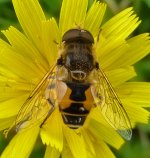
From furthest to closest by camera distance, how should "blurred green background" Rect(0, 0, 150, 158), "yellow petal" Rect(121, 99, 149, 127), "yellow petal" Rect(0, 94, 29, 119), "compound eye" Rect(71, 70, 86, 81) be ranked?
1. "blurred green background" Rect(0, 0, 150, 158)
2. "yellow petal" Rect(121, 99, 149, 127)
3. "yellow petal" Rect(0, 94, 29, 119)
4. "compound eye" Rect(71, 70, 86, 81)

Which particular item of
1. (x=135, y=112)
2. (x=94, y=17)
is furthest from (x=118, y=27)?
(x=135, y=112)

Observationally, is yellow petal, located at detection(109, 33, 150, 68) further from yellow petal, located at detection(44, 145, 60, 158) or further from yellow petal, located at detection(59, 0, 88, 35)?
yellow petal, located at detection(44, 145, 60, 158)

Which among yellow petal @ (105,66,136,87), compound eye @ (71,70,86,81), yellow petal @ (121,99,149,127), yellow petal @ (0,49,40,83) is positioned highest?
yellow petal @ (0,49,40,83)

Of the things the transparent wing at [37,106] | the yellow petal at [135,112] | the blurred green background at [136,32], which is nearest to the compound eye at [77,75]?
the transparent wing at [37,106]

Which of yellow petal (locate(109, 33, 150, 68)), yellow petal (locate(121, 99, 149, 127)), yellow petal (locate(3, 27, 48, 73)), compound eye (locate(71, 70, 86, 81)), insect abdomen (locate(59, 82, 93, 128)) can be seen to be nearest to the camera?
insect abdomen (locate(59, 82, 93, 128))

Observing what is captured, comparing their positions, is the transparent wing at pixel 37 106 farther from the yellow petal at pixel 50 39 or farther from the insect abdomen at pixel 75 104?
the yellow petal at pixel 50 39

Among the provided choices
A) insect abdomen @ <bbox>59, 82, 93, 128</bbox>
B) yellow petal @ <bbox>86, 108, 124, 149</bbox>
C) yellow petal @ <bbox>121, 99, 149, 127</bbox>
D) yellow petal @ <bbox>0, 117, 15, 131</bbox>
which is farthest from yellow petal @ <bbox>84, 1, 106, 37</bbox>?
yellow petal @ <bbox>0, 117, 15, 131</bbox>
